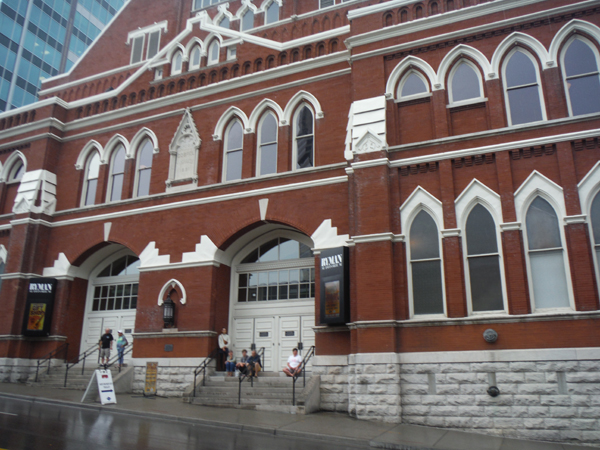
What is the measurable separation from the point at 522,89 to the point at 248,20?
40.3 ft

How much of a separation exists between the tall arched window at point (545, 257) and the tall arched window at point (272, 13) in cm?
1334

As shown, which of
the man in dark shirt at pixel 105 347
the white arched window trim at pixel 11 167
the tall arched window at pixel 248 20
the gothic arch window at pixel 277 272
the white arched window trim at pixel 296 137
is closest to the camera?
the white arched window trim at pixel 296 137

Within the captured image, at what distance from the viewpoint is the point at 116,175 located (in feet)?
68.4

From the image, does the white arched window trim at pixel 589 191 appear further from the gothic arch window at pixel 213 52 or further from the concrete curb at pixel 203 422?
the gothic arch window at pixel 213 52

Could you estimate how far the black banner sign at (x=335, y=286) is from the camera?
14.4 metres

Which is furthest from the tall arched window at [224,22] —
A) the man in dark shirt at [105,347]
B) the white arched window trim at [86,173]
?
the man in dark shirt at [105,347]

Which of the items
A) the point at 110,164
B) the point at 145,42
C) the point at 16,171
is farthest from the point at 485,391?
the point at 16,171

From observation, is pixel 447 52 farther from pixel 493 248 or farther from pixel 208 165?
pixel 208 165

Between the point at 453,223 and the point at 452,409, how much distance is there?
4.66 m

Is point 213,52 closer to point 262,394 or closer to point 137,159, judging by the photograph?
point 137,159

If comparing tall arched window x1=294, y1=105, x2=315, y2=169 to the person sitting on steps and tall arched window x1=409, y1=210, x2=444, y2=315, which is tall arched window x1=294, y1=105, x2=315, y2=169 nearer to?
tall arched window x1=409, y1=210, x2=444, y2=315

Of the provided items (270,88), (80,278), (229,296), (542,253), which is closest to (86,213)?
(80,278)

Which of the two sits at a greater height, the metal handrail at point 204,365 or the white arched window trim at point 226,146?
the white arched window trim at point 226,146

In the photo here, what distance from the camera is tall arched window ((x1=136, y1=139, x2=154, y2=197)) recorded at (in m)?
20.1
